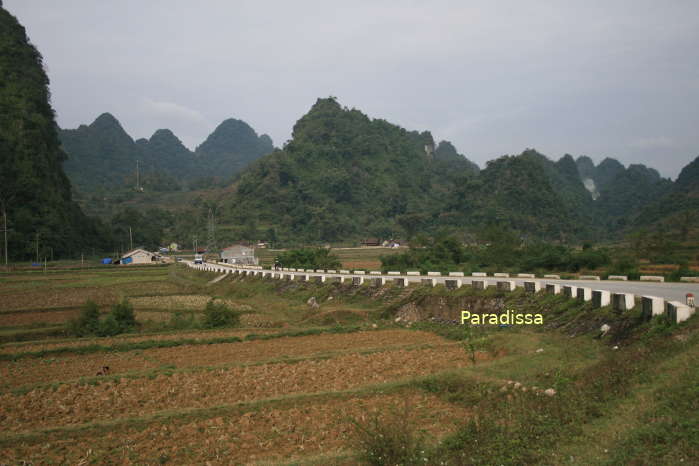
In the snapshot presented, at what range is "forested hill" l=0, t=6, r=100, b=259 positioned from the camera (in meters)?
54.2

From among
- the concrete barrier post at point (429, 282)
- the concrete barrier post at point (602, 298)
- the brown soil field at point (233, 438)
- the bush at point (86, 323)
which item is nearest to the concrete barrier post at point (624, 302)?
the concrete barrier post at point (602, 298)

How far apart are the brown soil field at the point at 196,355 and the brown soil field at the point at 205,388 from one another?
4.47ft

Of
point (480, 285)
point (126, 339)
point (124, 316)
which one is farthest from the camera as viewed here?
point (124, 316)

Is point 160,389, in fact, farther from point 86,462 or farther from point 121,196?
point 121,196

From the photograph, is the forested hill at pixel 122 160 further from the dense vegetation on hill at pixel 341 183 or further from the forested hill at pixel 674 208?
the forested hill at pixel 674 208

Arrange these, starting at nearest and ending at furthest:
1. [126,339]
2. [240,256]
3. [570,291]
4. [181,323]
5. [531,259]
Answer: [570,291]
[126,339]
[181,323]
[531,259]
[240,256]

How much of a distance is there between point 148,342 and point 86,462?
9.30 m

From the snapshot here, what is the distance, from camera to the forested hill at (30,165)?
5425cm

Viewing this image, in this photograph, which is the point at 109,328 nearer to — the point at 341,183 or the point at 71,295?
the point at 71,295

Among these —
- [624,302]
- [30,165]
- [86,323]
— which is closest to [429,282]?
[624,302]

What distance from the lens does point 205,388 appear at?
10859mm

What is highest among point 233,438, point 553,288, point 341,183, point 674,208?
point 341,183

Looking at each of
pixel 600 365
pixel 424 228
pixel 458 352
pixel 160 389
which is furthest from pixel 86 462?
pixel 424 228

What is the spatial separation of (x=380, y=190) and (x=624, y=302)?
91473mm
